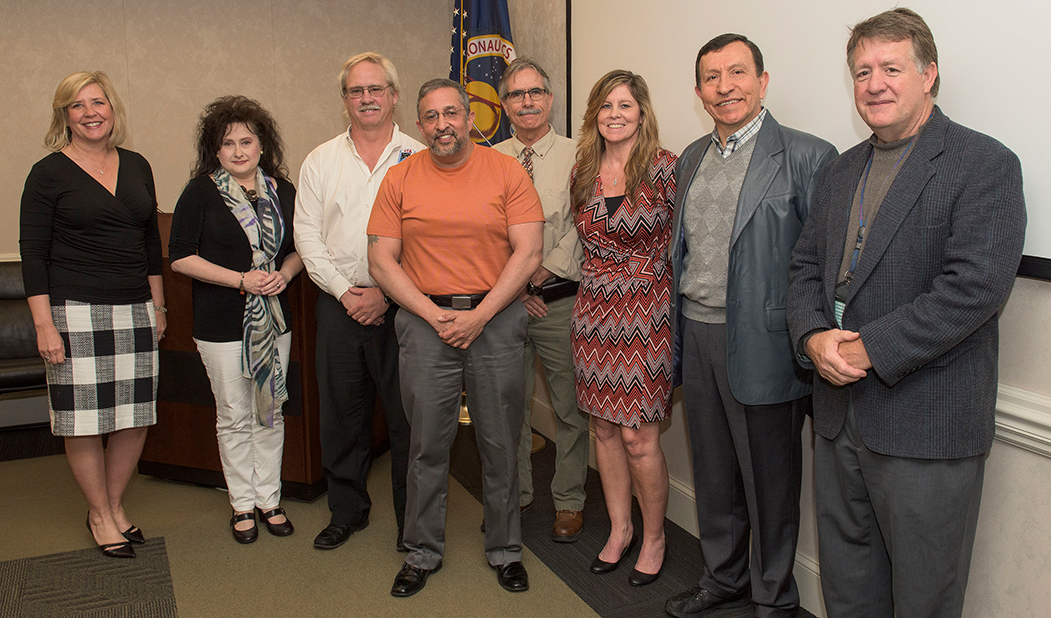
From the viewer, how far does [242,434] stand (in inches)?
121

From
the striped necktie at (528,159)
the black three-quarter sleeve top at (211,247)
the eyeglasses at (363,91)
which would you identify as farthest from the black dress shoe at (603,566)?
the eyeglasses at (363,91)

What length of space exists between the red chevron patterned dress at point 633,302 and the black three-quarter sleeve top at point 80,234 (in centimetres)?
164

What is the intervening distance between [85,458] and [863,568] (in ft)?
8.72

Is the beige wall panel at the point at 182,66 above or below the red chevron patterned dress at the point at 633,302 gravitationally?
above

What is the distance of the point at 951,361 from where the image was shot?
1700 mm

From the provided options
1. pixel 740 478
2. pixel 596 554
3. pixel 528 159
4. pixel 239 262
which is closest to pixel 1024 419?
pixel 740 478

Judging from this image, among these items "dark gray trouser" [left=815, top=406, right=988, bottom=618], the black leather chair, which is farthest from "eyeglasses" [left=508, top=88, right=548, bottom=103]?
the black leather chair

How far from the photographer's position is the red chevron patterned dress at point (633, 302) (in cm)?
252

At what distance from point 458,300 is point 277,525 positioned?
1.33m

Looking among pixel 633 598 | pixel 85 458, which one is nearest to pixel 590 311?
pixel 633 598

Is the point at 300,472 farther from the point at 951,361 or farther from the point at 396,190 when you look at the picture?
the point at 951,361

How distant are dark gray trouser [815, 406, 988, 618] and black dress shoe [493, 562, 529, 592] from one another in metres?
1.06

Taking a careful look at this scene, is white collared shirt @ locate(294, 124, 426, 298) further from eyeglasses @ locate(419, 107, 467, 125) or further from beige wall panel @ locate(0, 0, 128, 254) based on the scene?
beige wall panel @ locate(0, 0, 128, 254)

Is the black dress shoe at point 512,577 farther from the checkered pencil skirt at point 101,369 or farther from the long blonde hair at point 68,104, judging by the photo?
the long blonde hair at point 68,104
